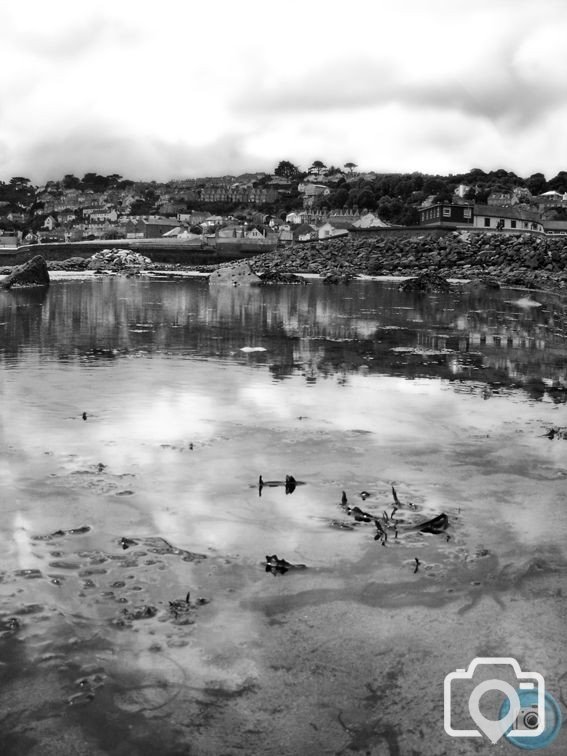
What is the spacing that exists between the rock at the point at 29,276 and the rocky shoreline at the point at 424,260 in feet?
52.5

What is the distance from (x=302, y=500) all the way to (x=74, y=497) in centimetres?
190

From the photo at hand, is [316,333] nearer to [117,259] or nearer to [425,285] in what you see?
[425,285]

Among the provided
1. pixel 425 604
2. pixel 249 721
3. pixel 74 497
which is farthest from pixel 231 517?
pixel 249 721

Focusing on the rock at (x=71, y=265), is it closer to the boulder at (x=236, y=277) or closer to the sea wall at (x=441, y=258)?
the sea wall at (x=441, y=258)

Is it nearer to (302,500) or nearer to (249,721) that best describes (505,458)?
(302,500)

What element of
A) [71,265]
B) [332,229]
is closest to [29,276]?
[71,265]

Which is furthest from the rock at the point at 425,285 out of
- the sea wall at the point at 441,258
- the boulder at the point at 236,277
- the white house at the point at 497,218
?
the white house at the point at 497,218

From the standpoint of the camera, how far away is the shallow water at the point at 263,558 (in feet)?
12.4

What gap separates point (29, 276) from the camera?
44.3 metres

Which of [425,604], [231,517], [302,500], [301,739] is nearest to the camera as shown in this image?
[301,739]

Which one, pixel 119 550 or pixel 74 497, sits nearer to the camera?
pixel 119 550

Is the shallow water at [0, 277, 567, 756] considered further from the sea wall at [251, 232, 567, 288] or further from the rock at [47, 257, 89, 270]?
the rock at [47, 257, 89, 270]

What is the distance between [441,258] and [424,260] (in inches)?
72.6

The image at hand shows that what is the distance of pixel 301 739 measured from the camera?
11.8 ft
